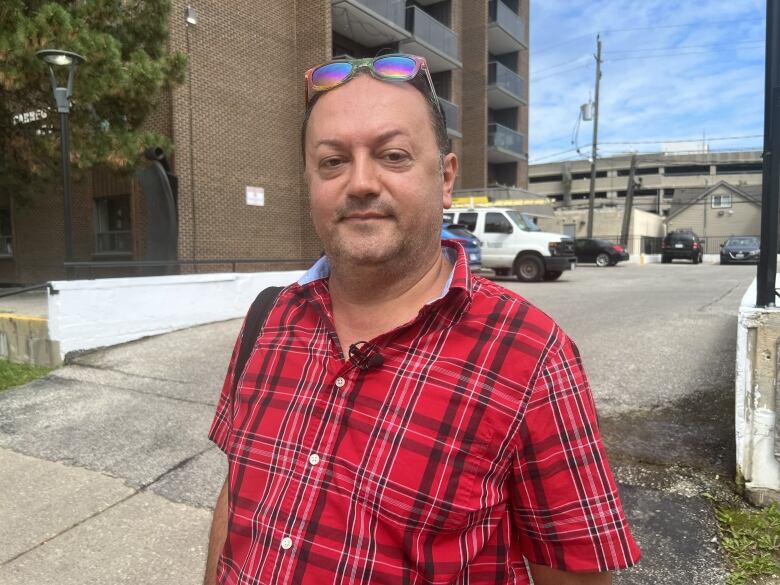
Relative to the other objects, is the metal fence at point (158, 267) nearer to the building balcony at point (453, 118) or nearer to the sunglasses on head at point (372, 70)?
the sunglasses on head at point (372, 70)

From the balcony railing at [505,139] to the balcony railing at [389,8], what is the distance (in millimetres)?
8975

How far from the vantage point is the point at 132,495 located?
11.0ft

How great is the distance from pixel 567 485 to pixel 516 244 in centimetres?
1491

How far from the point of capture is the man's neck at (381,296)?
1414mm

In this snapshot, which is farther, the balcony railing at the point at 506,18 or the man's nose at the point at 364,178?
the balcony railing at the point at 506,18

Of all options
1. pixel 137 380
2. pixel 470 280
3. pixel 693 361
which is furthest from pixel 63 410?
pixel 693 361

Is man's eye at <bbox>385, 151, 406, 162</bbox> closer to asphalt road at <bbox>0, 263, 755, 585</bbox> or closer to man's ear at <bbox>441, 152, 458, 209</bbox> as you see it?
man's ear at <bbox>441, 152, 458, 209</bbox>

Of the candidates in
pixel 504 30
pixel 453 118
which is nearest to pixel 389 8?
pixel 453 118

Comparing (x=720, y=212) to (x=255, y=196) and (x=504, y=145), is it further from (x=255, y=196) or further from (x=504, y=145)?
(x=255, y=196)

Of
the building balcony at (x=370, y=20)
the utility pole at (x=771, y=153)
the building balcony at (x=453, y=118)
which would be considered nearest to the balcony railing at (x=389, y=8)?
the building balcony at (x=370, y=20)

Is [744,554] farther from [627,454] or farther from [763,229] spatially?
[763,229]

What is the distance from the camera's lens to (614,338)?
677cm

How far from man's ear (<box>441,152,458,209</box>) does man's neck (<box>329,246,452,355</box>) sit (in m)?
0.17

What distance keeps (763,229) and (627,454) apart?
1.53 m
